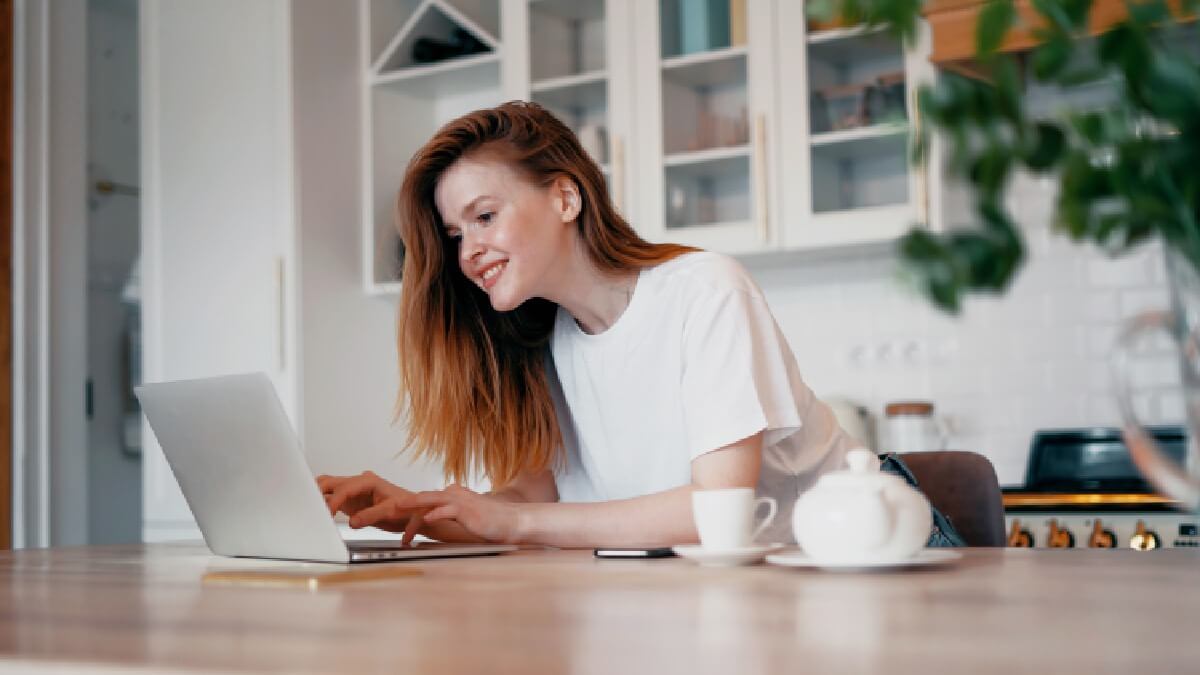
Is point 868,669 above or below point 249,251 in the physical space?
below

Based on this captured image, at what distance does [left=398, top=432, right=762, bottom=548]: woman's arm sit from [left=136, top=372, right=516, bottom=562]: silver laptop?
0.07m

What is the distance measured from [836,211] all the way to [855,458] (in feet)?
7.43

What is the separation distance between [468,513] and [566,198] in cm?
61

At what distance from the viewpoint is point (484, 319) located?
2148mm

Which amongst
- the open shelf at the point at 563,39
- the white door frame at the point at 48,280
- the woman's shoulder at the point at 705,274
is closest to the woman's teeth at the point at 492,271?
the woman's shoulder at the point at 705,274

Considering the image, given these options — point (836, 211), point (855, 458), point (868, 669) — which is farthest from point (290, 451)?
point (836, 211)

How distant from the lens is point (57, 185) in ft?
14.0

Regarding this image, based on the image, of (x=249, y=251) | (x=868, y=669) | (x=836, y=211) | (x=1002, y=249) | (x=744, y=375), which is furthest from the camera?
(x=249, y=251)

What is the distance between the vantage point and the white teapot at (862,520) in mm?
1109

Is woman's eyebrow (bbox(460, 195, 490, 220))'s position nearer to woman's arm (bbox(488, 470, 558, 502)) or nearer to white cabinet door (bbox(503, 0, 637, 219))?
woman's arm (bbox(488, 470, 558, 502))

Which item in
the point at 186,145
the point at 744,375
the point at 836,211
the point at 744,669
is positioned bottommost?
Answer: the point at 744,669

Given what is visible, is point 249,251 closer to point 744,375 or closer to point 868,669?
point 744,375

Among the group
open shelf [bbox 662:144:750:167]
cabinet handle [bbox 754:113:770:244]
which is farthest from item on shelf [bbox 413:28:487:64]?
cabinet handle [bbox 754:113:770:244]

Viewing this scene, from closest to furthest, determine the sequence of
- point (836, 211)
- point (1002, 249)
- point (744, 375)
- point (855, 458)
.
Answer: point (1002, 249) < point (855, 458) < point (744, 375) < point (836, 211)
